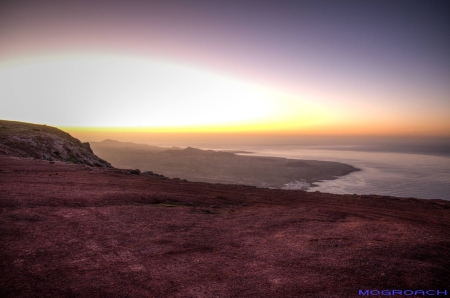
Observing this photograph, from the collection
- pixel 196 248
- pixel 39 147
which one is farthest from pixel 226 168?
pixel 196 248

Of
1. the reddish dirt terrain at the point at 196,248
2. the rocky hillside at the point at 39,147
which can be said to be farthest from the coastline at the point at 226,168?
the reddish dirt terrain at the point at 196,248

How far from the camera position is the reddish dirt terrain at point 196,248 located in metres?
7.20

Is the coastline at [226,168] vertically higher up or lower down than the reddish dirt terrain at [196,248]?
lower down

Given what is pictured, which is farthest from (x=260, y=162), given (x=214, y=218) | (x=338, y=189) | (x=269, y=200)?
(x=214, y=218)

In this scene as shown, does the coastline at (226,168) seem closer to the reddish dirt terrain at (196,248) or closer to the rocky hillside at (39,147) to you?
the rocky hillside at (39,147)

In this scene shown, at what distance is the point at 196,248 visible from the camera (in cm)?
987

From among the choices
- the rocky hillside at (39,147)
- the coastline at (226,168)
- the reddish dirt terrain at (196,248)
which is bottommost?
the coastline at (226,168)

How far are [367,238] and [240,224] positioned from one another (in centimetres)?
571

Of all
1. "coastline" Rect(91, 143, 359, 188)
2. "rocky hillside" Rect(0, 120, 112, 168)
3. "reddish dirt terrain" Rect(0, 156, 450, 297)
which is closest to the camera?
"reddish dirt terrain" Rect(0, 156, 450, 297)

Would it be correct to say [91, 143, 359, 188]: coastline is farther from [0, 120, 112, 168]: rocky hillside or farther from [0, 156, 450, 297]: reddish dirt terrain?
[0, 156, 450, 297]: reddish dirt terrain

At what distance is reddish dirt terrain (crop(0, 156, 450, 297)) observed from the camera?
7.20 m

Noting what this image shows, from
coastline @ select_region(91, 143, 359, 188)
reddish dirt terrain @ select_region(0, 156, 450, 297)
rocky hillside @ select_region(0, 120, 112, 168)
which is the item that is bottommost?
coastline @ select_region(91, 143, 359, 188)

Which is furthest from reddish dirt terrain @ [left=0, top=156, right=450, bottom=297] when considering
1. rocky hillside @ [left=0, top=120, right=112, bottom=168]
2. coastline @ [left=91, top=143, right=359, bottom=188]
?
coastline @ [left=91, top=143, right=359, bottom=188]

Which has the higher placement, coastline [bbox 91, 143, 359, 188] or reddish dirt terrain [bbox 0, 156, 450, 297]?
reddish dirt terrain [bbox 0, 156, 450, 297]
